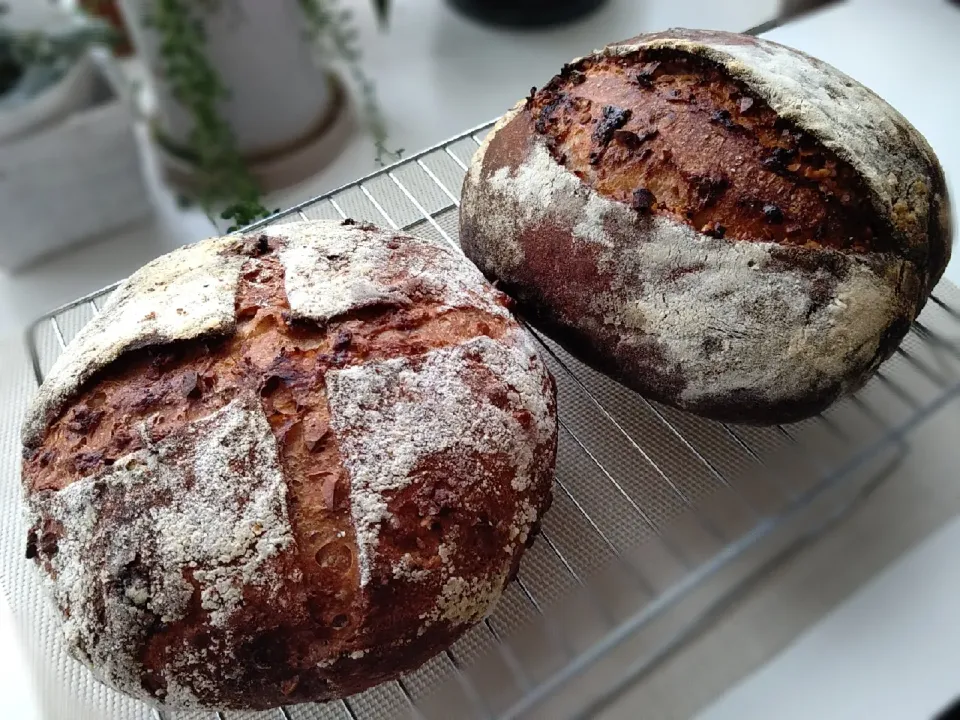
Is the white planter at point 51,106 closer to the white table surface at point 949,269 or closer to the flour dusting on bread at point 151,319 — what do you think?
the white table surface at point 949,269

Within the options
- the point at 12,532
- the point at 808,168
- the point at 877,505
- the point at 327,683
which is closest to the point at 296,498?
the point at 327,683

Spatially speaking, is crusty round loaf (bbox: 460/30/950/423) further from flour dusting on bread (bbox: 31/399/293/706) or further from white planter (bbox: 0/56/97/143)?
white planter (bbox: 0/56/97/143)

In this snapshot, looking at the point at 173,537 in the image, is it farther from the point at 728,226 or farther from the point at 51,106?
the point at 51,106

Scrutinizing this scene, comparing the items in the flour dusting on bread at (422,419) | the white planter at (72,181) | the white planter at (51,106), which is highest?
the flour dusting on bread at (422,419)

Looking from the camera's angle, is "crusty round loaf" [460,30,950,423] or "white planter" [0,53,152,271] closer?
"crusty round loaf" [460,30,950,423]

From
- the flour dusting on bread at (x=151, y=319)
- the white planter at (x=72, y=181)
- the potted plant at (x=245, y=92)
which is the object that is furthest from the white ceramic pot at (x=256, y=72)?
the flour dusting on bread at (x=151, y=319)

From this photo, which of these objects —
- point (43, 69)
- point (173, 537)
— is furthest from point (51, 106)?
point (173, 537)

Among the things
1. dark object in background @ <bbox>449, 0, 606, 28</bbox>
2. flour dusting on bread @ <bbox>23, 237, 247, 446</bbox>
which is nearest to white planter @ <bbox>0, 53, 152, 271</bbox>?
flour dusting on bread @ <bbox>23, 237, 247, 446</bbox>
